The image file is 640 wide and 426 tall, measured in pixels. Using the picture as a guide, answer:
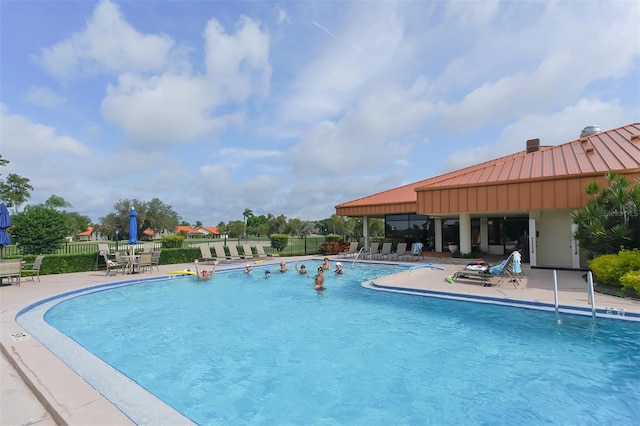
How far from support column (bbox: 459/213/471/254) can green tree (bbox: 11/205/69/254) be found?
25718 mm

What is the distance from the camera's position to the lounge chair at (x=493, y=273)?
404 inches

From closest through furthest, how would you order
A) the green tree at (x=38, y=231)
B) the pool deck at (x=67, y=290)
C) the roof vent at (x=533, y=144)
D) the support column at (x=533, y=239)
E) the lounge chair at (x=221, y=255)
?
1. the pool deck at (x=67, y=290)
2. the support column at (x=533, y=239)
3. the lounge chair at (x=221, y=255)
4. the roof vent at (x=533, y=144)
5. the green tree at (x=38, y=231)

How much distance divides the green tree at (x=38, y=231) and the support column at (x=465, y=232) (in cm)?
2572

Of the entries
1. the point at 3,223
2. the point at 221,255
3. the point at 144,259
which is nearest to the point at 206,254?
the point at 221,255

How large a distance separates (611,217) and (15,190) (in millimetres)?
70504

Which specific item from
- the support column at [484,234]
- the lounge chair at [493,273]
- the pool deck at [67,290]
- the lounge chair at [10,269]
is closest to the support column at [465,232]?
the pool deck at [67,290]

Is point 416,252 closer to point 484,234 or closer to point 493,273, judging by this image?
point 484,234

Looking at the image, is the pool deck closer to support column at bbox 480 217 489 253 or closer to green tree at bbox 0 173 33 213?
support column at bbox 480 217 489 253

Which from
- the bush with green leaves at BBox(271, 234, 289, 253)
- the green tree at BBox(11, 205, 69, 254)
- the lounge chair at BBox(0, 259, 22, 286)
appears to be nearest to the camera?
the lounge chair at BBox(0, 259, 22, 286)

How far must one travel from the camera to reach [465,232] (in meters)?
17.4

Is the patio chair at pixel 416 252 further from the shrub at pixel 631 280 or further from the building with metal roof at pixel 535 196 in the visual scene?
the shrub at pixel 631 280

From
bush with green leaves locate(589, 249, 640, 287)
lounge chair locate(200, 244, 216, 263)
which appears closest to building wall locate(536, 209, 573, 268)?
bush with green leaves locate(589, 249, 640, 287)

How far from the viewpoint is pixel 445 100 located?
17.3 m

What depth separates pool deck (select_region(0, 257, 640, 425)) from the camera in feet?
10.6
